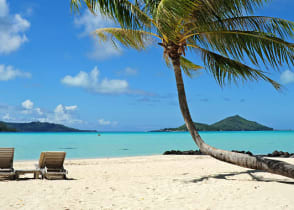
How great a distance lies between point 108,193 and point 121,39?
4.26 meters

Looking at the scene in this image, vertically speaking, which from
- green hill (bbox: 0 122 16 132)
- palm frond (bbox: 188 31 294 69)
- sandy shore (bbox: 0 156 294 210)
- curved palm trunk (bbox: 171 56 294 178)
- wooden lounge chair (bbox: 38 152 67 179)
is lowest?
sandy shore (bbox: 0 156 294 210)

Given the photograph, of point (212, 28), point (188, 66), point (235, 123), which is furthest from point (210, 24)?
point (235, 123)

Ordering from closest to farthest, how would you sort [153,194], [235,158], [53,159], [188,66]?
[153,194], [235,158], [53,159], [188,66]

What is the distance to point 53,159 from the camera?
7.98m

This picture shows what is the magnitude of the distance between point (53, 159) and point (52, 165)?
188 millimetres

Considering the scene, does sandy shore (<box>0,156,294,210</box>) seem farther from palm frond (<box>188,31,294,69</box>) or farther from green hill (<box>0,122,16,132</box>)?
green hill (<box>0,122,16,132</box>)

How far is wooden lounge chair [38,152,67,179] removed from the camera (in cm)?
781

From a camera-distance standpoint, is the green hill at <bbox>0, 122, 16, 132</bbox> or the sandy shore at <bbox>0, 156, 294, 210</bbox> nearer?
the sandy shore at <bbox>0, 156, 294, 210</bbox>

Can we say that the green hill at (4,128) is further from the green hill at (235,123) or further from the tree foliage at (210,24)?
the tree foliage at (210,24)

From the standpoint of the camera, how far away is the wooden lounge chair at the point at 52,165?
781 cm

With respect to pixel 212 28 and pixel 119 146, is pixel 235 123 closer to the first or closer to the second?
pixel 119 146

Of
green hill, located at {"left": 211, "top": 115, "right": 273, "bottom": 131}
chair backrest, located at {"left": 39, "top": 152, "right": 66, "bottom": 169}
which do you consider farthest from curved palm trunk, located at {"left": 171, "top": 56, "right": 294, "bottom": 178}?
green hill, located at {"left": 211, "top": 115, "right": 273, "bottom": 131}

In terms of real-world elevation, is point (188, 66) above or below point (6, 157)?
above

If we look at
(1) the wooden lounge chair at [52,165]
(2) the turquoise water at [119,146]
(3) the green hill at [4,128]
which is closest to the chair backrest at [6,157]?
(1) the wooden lounge chair at [52,165]
